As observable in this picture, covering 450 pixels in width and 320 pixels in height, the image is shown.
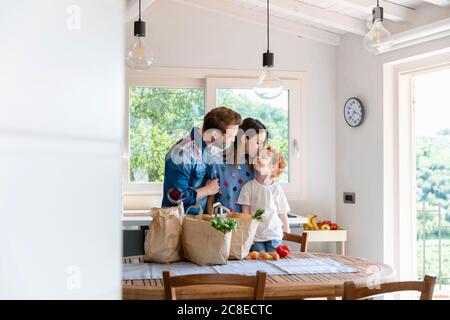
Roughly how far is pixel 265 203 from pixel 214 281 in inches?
30.7

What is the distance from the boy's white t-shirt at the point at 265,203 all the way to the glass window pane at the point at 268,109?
2.09m

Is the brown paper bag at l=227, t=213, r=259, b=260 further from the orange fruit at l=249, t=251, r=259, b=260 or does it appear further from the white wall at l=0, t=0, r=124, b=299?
the white wall at l=0, t=0, r=124, b=299

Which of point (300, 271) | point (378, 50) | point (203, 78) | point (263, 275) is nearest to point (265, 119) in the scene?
point (203, 78)

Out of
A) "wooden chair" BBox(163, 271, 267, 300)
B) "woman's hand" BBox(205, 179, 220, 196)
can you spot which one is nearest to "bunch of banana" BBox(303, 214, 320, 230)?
"woman's hand" BBox(205, 179, 220, 196)

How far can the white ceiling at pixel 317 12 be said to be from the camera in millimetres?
3543

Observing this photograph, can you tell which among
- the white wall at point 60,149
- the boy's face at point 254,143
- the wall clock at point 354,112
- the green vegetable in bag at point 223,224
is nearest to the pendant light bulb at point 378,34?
the boy's face at point 254,143

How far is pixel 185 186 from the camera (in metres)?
2.32

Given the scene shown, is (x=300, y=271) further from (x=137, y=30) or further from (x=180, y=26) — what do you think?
(x=180, y=26)

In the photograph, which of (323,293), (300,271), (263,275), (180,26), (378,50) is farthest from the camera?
(180,26)

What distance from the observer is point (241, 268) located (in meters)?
1.96

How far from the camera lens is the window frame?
14.0 feet

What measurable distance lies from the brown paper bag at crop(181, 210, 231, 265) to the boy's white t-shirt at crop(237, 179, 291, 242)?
0.32 metres

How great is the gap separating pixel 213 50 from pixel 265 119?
2.25 feet

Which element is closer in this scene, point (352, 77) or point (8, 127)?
point (8, 127)
